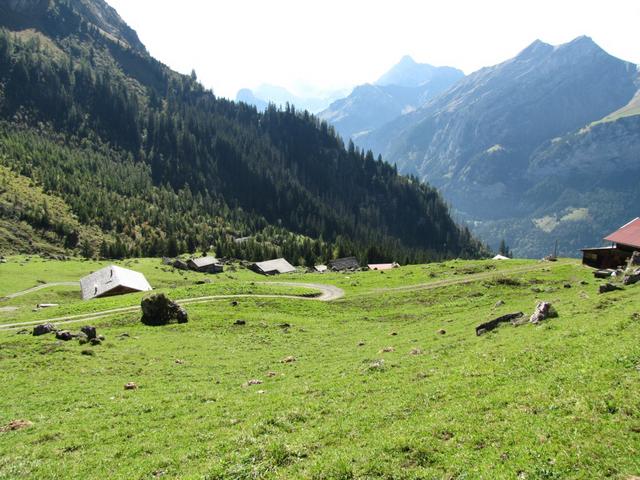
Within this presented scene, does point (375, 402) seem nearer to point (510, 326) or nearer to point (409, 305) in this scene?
point (510, 326)

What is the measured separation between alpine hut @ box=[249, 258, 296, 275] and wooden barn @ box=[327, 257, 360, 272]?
1820 cm

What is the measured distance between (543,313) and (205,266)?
412 ft

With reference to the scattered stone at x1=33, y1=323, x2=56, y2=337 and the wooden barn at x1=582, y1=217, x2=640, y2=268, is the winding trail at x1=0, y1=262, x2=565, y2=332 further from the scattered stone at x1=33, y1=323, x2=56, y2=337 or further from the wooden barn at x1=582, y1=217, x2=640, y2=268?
the scattered stone at x1=33, y1=323, x2=56, y2=337

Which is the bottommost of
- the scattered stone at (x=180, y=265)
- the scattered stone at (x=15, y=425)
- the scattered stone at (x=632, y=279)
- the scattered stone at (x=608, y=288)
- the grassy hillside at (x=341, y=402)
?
the scattered stone at (x=15, y=425)

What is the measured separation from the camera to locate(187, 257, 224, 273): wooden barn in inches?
5704

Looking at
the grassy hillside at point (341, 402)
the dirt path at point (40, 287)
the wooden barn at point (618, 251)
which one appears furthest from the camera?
the dirt path at point (40, 287)

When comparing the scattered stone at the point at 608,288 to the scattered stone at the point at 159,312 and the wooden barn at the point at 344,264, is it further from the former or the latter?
the wooden barn at the point at 344,264

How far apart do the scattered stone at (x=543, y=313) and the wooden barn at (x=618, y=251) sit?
50530 millimetres

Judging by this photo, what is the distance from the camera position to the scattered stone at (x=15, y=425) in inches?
910

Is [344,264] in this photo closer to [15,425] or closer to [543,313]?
[543,313]

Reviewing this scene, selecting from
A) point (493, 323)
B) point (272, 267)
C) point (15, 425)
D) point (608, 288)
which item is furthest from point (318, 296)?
point (272, 267)

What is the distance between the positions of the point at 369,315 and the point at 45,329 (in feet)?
126

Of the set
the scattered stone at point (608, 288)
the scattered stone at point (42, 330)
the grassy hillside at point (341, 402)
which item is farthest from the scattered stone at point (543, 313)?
the scattered stone at point (42, 330)

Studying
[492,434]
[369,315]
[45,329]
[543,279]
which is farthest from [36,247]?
[492,434]
